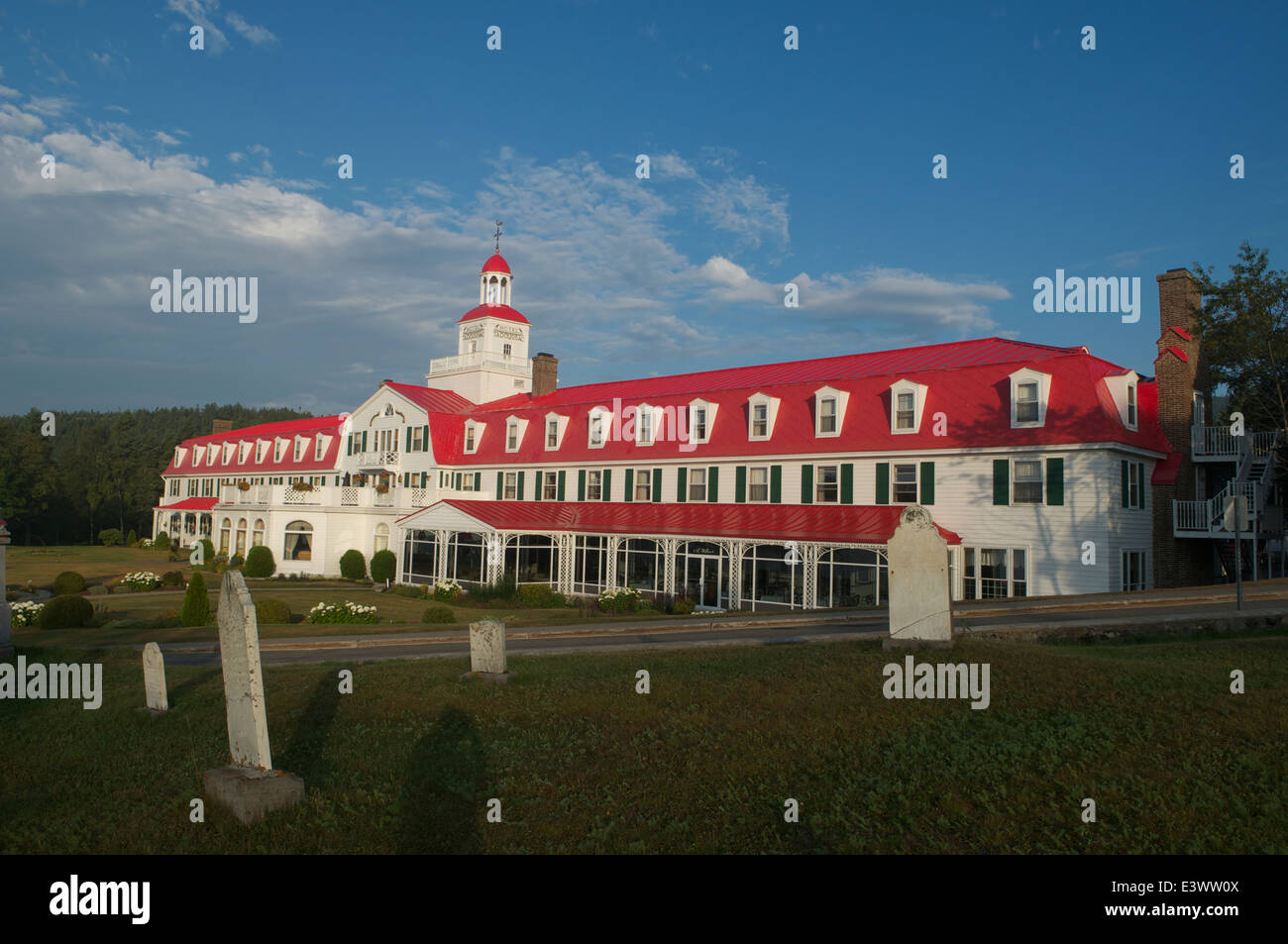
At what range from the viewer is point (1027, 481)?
86.9ft

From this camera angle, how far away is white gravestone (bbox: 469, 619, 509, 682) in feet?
42.9

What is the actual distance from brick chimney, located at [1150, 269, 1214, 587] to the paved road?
10309 millimetres

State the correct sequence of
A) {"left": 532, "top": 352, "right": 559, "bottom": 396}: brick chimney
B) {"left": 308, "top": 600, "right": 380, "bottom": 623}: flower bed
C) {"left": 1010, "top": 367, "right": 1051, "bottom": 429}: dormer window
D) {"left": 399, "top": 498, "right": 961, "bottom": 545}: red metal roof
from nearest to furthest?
{"left": 308, "top": 600, "right": 380, "bottom": 623}: flower bed < {"left": 1010, "top": 367, "right": 1051, "bottom": 429}: dormer window < {"left": 399, "top": 498, "right": 961, "bottom": 545}: red metal roof < {"left": 532, "top": 352, "right": 559, "bottom": 396}: brick chimney

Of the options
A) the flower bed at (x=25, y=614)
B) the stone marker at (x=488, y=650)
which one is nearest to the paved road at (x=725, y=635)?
the stone marker at (x=488, y=650)

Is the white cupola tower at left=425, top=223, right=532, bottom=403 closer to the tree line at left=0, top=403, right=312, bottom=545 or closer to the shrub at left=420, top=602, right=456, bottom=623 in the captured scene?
the shrub at left=420, top=602, right=456, bottom=623

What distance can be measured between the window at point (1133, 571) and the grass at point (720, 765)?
14.6 m

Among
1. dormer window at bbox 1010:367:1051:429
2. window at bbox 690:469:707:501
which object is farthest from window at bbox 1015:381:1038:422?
window at bbox 690:469:707:501

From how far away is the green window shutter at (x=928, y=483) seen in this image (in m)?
28.4

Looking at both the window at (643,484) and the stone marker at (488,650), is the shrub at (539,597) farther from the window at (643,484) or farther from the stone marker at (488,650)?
the stone marker at (488,650)

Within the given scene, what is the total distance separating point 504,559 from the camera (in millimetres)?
37094

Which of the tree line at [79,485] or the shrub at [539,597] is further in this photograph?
the tree line at [79,485]

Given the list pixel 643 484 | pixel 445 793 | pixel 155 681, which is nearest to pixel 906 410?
pixel 643 484
